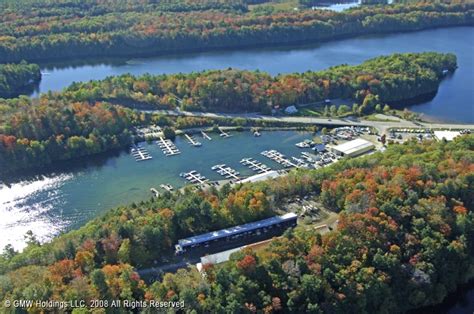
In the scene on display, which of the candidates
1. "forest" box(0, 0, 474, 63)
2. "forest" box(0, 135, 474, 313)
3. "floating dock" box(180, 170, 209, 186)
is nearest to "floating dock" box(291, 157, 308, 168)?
"forest" box(0, 135, 474, 313)

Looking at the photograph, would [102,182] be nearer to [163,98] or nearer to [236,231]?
[236,231]

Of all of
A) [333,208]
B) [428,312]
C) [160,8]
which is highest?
[160,8]

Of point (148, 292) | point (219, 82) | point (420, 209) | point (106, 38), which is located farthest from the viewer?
point (106, 38)

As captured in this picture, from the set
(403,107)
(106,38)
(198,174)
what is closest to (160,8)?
(106,38)

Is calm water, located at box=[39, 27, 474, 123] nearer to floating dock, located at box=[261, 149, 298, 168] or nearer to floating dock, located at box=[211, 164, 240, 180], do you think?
floating dock, located at box=[261, 149, 298, 168]

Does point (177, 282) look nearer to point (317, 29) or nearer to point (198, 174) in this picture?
point (198, 174)

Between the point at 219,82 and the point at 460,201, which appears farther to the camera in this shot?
the point at 219,82
